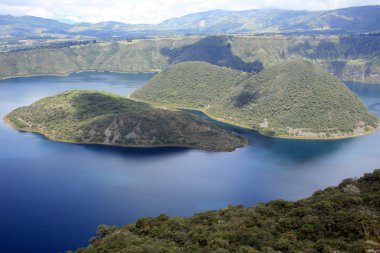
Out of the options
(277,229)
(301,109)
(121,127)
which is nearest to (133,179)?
(121,127)

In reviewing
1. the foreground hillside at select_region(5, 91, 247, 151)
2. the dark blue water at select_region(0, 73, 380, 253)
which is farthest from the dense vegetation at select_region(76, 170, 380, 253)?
the foreground hillside at select_region(5, 91, 247, 151)

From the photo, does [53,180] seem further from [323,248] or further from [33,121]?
[323,248]

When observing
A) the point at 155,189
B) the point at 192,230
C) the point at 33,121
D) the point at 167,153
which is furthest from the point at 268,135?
the point at 192,230

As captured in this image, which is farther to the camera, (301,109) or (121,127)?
(301,109)

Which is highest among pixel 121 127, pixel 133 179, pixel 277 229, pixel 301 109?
pixel 277 229

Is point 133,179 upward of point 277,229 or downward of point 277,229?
downward

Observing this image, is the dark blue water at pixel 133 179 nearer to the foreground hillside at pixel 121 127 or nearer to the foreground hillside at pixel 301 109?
the foreground hillside at pixel 121 127

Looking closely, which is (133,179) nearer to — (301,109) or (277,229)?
(277,229)

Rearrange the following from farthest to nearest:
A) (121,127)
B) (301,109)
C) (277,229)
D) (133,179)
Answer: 1. (301,109)
2. (121,127)
3. (133,179)
4. (277,229)
